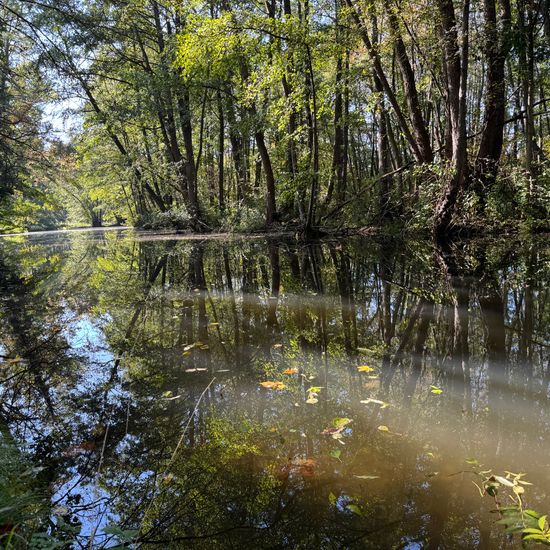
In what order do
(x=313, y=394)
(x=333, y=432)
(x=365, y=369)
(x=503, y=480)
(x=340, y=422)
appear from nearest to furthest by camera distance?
(x=503, y=480) → (x=333, y=432) → (x=340, y=422) → (x=313, y=394) → (x=365, y=369)

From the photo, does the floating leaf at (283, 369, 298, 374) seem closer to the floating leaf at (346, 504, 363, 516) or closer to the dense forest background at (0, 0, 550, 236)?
the floating leaf at (346, 504, 363, 516)

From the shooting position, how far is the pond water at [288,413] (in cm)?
178

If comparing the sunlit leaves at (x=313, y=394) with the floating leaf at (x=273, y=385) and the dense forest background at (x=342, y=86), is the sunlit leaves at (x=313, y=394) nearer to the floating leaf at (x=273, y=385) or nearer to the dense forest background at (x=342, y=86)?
the floating leaf at (x=273, y=385)

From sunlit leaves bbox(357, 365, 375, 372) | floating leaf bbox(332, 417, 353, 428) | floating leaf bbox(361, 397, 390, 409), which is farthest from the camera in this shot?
sunlit leaves bbox(357, 365, 375, 372)

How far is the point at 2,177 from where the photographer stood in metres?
9.45

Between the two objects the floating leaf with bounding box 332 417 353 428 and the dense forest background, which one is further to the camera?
the dense forest background

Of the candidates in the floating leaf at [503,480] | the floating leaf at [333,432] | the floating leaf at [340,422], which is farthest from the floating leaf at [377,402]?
the floating leaf at [503,480]

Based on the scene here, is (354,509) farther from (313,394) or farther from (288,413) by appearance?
(313,394)

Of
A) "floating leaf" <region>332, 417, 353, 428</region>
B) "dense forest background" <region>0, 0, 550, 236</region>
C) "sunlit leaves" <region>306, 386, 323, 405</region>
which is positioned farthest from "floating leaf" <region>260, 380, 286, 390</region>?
"dense forest background" <region>0, 0, 550, 236</region>

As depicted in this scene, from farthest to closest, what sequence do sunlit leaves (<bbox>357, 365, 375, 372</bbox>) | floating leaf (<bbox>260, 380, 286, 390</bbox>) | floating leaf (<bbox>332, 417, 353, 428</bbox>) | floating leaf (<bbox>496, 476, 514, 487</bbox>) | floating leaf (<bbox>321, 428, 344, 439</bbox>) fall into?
sunlit leaves (<bbox>357, 365, 375, 372</bbox>) < floating leaf (<bbox>260, 380, 286, 390</bbox>) < floating leaf (<bbox>332, 417, 353, 428</bbox>) < floating leaf (<bbox>321, 428, 344, 439</bbox>) < floating leaf (<bbox>496, 476, 514, 487</bbox>)

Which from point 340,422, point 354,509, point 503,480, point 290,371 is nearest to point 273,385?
point 290,371

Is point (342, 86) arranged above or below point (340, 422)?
above

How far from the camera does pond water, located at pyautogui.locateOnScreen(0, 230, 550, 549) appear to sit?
5.84 ft

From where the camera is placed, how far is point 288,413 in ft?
8.78
